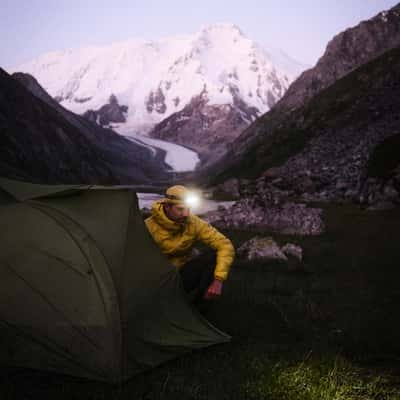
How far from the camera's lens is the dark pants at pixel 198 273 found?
23.7 ft

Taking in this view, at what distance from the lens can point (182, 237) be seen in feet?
23.7

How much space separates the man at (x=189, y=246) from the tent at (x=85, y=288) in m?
0.52

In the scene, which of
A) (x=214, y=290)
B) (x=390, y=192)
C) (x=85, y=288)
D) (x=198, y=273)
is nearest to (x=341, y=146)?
(x=390, y=192)

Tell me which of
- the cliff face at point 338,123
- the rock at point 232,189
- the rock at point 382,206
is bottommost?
the rock at point 382,206

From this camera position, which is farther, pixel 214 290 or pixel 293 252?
pixel 293 252

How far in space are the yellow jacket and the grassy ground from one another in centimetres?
135

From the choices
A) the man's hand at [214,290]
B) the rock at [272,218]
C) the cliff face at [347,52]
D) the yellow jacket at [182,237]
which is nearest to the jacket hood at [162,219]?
the yellow jacket at [182,237]

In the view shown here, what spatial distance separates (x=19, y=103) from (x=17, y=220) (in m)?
60.9

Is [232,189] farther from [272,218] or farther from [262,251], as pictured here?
[262,251]

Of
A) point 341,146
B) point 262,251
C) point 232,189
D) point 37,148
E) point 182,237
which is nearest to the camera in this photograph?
point 182,237

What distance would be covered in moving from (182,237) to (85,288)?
2062 mm

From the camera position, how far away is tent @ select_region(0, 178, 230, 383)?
215 inches

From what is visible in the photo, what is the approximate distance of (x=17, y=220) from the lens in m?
6.09

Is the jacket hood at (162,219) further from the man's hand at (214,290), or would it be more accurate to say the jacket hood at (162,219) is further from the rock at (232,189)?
the rock at (232,189)
